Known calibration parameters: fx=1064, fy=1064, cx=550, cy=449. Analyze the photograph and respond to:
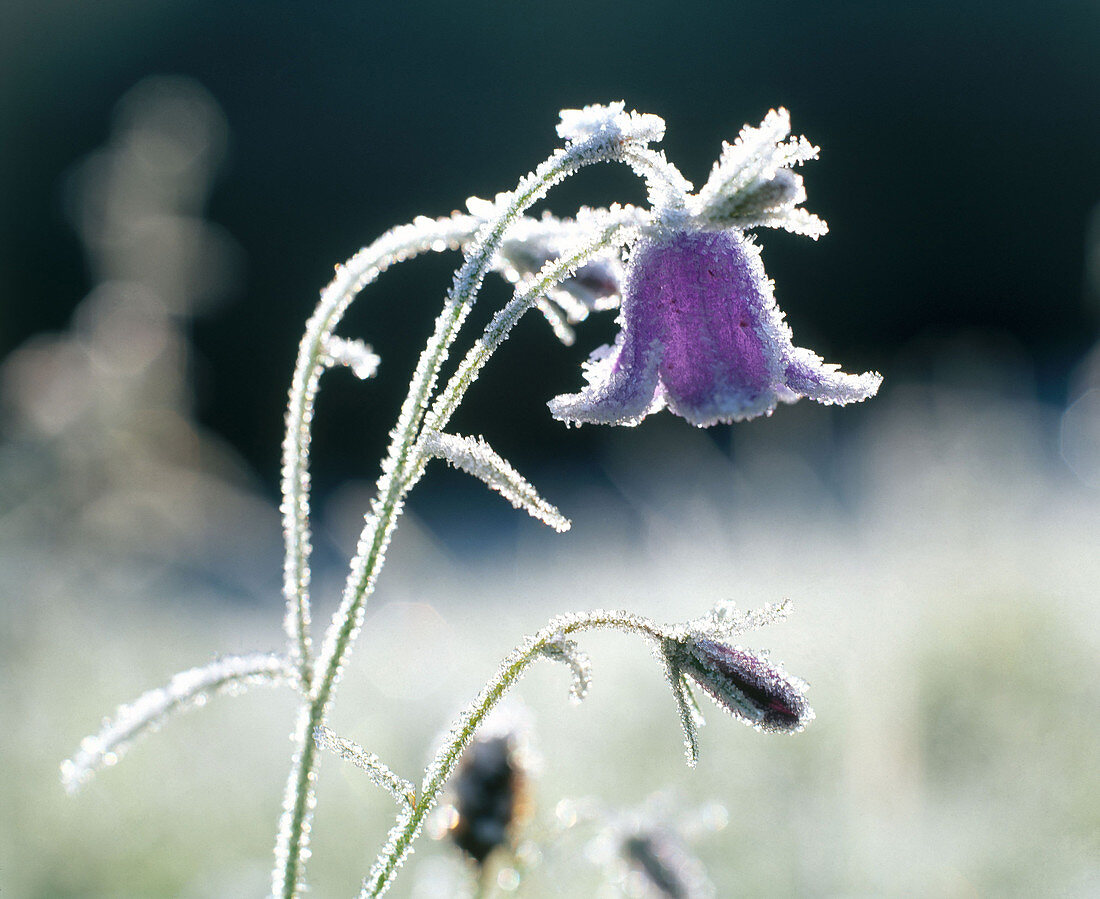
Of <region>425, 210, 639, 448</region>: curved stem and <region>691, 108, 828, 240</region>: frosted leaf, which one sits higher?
<region>691, 108, 828, 240</region>: frosted leaf

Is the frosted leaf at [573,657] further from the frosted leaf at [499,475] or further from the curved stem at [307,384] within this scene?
the curved stem at [307,384]

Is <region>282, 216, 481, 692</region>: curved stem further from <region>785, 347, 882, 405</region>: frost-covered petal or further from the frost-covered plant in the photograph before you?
<region>785, 347, 882, 405</region>: frost-covered petal

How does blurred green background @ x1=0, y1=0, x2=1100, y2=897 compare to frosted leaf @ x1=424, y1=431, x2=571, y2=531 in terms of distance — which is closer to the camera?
frosted leaf @ x1=424, y1=431, x2=571, y2=531

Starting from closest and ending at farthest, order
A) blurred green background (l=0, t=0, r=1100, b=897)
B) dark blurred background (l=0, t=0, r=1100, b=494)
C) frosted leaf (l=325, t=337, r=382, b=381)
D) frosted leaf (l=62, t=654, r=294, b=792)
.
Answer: frosted leaf (l=62, t=654, r=294, b=792) < frosted leaf (l=325, t=337, r=382, b=381) < blurred green background (l=0, t=0, r=1100, b=897) < dark blurred background (l=0, t=0, r=1100, b=494)

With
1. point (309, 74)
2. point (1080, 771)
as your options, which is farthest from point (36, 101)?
point (1080, 771)

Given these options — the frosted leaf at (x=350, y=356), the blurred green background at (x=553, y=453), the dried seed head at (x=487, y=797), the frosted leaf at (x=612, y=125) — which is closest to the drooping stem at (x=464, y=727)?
the frosted leaf at (x=350, y=356)

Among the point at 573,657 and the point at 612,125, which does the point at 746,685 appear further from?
the point at 612,125

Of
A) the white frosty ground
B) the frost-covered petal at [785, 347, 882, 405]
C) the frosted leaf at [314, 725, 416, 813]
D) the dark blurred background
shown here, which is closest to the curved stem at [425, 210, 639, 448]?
the frost-covered petal at [785, 347, 882, 405]

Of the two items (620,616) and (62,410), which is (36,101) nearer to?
(62,410)
